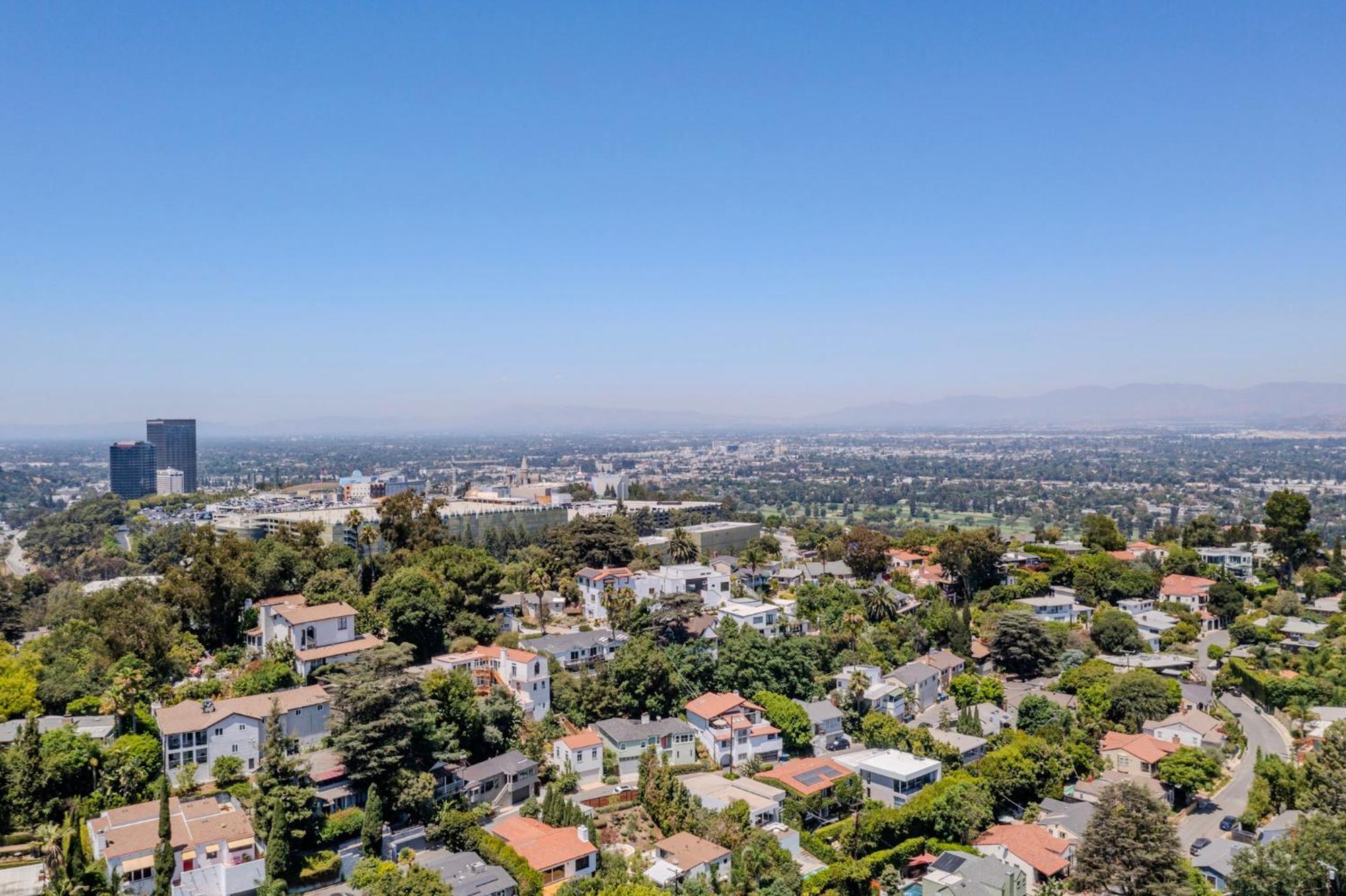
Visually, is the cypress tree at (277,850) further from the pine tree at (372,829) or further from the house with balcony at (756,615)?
the house with balcony at (756,615)

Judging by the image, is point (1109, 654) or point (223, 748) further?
point (1109, 654)

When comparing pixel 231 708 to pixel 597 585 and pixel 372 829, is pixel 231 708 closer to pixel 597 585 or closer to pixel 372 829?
pixel 372 829

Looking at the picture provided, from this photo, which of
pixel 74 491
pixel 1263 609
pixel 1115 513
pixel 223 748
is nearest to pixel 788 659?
pixel 223 748

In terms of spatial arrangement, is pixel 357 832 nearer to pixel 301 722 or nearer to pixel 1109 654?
pixel 301 722

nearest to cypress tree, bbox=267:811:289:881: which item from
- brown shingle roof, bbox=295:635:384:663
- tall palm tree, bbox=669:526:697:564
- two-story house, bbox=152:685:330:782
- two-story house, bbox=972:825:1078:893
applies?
two-story house, bbox=152:685:330:782

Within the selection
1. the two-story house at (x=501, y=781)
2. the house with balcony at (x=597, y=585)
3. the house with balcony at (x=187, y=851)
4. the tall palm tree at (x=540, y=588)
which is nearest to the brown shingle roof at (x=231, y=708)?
the house with balcony at (x=187, y=851)

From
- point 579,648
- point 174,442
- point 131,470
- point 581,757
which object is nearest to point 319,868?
point 581,757

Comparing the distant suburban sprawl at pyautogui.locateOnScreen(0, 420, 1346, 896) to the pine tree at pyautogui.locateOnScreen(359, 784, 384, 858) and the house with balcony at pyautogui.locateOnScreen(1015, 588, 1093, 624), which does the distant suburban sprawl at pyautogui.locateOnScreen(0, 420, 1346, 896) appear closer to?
the pine tree at pyautogui.locateOnScreen(359, 784, 384, 858)
